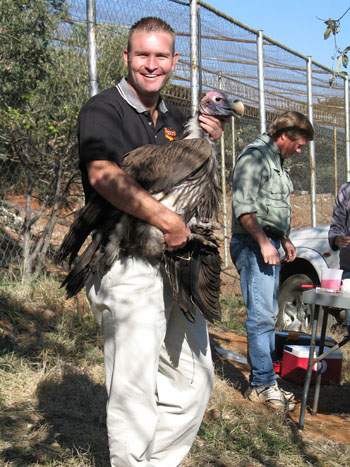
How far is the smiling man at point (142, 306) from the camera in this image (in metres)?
2.28

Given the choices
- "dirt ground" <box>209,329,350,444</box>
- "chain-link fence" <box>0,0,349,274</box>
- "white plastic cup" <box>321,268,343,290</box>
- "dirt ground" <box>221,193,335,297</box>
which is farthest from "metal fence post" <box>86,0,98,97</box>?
"dirt ground" <box>221,193,335,297</box>

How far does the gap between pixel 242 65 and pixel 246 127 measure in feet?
6.78

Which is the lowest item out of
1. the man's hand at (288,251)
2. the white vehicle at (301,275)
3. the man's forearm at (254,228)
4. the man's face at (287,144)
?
the white vehicle at (301,275)

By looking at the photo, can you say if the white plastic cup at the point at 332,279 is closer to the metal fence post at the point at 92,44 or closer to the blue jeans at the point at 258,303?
the blue jeans at the point at 258,303

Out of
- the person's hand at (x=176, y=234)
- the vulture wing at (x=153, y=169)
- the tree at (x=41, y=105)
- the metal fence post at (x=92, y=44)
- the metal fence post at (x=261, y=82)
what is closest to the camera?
the person's hand at (x=176, y=234)

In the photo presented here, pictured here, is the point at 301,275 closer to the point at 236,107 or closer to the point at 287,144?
the point at 287,144

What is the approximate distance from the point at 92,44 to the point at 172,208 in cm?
317

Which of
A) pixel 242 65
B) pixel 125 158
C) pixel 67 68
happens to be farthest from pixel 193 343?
pixel 242 65

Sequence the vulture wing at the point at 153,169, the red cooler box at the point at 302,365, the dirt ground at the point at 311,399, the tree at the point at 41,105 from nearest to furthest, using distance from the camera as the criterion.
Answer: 1. the vulture wing at the point at 153,169
2. the dirt ground at the point at 311,399
3. the red cooler box at the point at 302,365
4. the tree at the point at 41,105

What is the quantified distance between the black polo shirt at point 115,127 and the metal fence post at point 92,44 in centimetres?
253

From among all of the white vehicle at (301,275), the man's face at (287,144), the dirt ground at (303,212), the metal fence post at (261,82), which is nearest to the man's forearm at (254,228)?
the man's face at (287,144)

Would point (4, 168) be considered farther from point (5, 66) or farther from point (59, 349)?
point (59, 349)

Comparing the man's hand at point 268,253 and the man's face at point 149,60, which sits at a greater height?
the man's face at point 149,60

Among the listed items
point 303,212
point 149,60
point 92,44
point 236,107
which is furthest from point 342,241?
point 303,212
